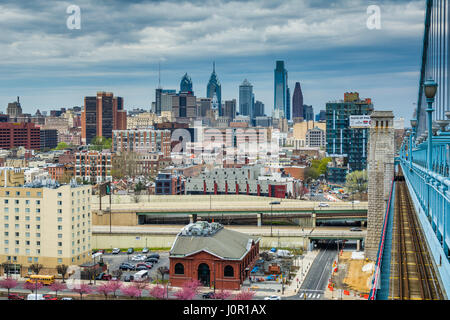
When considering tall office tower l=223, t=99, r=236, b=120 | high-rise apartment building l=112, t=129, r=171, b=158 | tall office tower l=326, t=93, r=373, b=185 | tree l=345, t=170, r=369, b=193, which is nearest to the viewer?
tree l=345, t=170, r=369, b=193

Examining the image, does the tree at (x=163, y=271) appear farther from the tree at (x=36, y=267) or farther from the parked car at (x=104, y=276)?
the tree at (x=36, y=267)

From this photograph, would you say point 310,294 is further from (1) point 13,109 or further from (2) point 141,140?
(1) point 13,109

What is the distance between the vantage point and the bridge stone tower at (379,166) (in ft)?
33.8

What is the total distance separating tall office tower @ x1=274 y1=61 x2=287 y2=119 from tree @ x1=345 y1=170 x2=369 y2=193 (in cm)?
6273

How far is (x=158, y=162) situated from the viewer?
28.8 metres

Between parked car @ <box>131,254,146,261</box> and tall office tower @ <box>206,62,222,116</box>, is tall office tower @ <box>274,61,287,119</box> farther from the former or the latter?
parked car @ <box>131,254,146,261</box>

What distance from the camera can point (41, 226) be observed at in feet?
34.3

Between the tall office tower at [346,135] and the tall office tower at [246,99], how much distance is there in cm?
6282

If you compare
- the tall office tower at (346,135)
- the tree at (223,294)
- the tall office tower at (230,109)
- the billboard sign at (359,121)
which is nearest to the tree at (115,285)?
the tree at (223,294)

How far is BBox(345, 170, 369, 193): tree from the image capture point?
22.9 meters

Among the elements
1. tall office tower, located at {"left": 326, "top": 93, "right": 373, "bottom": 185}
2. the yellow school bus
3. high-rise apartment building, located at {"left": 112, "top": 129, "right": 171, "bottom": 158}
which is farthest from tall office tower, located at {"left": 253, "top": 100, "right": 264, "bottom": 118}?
the yellow school bus

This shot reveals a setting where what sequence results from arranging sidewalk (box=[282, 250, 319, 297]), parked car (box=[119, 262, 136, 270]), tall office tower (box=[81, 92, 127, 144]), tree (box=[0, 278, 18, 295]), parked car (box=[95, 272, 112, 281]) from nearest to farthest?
sidewalk (box=[282, 250, 319, 297]), tree (box=[0, 278, 18, 295]), parked car (box=[95, 272, 112, 281]), parked car (box=[119, 262, 136, 270]), tall office tower (box=[81, 92, 127, 144])
